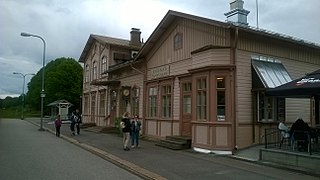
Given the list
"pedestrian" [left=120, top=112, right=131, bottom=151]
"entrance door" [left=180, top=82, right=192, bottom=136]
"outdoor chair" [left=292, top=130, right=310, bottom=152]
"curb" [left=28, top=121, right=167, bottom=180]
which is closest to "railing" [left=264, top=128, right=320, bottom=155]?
"outdoor chair" [left=292, top=130, right=310, bottom=152]

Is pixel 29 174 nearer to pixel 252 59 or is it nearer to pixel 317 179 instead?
pixel 317 179

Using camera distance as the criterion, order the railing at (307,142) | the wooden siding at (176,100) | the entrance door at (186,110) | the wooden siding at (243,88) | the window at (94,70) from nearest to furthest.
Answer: the railing at (307,142) < the wooden siding at (243,88) < the entrance door at (186,110) < the wooden siding at (176,100) < the window at (94,70)

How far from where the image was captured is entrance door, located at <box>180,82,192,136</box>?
60.4ft

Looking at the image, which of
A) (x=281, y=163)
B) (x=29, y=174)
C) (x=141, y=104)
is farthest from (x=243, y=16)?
(x=29, y=174)

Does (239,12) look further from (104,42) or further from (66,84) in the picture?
(66,84)

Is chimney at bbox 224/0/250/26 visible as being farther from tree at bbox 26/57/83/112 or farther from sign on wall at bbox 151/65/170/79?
tree at bbox 26/57/83/112

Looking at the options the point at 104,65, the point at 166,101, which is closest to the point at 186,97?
the point at 166,101

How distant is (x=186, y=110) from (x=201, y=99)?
252 cm

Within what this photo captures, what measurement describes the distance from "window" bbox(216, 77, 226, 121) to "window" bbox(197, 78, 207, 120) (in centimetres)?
64

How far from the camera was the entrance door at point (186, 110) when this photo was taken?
18.4m

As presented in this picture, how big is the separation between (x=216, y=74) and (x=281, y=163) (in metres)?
4.71

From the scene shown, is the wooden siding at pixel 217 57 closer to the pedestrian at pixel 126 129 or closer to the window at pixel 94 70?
the pedestrian at pixel 126 129

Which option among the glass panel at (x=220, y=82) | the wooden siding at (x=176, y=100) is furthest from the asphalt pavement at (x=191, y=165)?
the wooden siding at (x=176, y=100)

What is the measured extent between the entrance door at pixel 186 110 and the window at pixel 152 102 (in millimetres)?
3291
